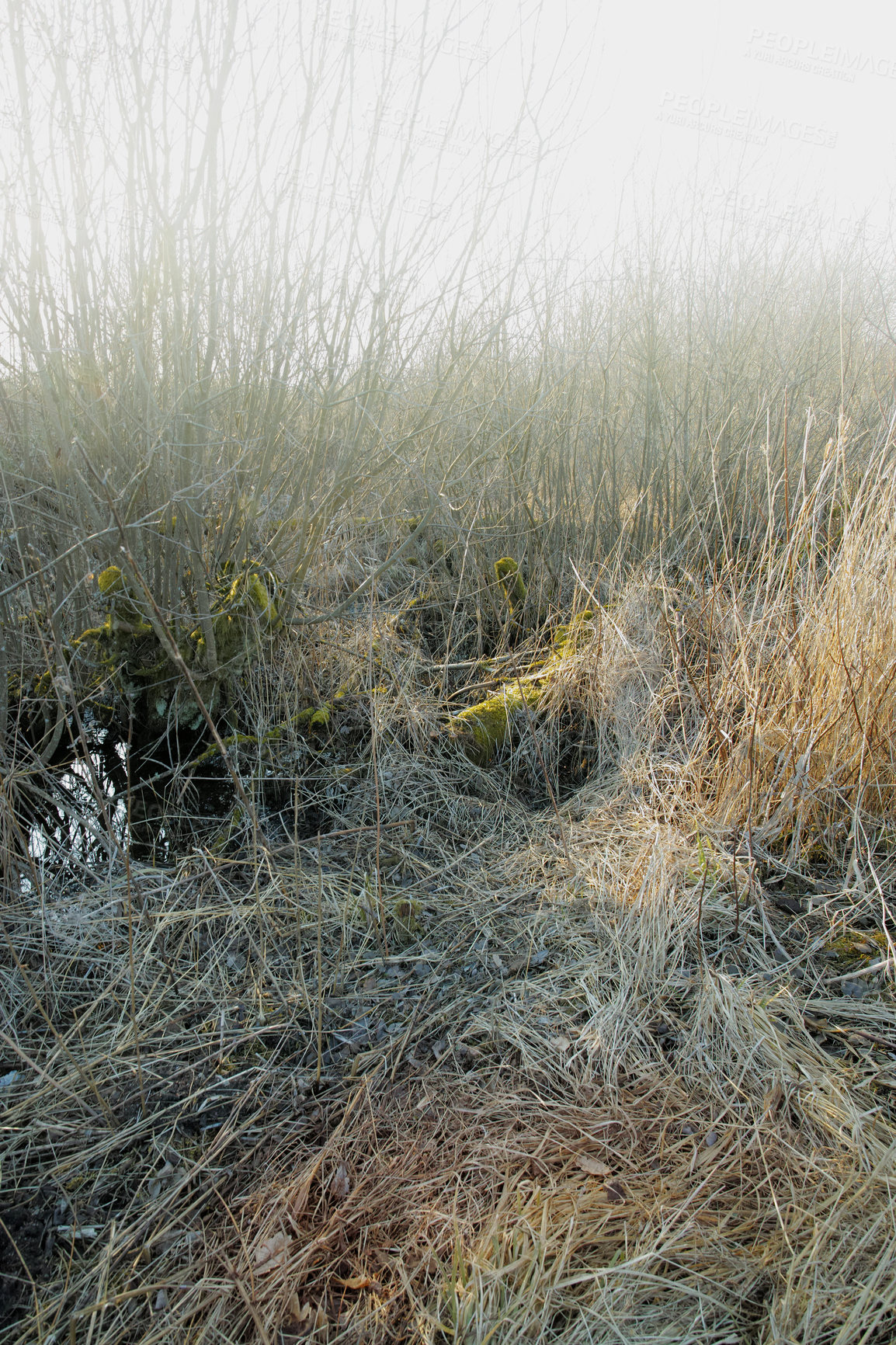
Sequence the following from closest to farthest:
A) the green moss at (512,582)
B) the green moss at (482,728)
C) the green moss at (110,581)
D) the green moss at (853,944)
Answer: the green moss at (853,944) → the green moss at (110,581) → the green moss at (482,728) → the green moss at (512,582)

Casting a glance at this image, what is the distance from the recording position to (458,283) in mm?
3289

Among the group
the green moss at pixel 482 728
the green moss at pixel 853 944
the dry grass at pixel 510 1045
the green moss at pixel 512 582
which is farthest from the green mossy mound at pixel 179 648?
the green moss at pixel 853 944

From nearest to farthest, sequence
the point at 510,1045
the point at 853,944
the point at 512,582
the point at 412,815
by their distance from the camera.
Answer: the point at 510,1045 → the point at 853,944 → the point at 412,815 → the point at 512,582

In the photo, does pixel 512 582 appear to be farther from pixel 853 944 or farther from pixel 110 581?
pixel 853 944

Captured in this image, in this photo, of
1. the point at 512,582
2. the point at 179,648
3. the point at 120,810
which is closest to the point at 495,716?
the point at 512,582

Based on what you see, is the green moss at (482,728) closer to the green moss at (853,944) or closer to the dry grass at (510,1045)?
the dry grass at (510,1045)

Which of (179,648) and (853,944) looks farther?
(179,648)

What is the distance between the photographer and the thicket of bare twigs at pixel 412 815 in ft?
4.66

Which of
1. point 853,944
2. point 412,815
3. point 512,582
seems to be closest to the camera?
point 853,944

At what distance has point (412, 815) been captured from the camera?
2.95m

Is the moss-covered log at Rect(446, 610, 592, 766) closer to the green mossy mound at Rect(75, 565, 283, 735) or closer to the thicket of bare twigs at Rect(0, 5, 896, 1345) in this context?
the thicket of bare twigs at Rect(0, 5, 896, 1345)

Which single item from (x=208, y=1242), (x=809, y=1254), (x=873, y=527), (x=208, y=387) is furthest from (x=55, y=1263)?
(x=873, y=527)

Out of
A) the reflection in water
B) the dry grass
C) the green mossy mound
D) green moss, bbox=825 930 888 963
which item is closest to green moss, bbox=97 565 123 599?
the green mossy mound

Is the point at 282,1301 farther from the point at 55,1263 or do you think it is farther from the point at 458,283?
the point at 458,283
